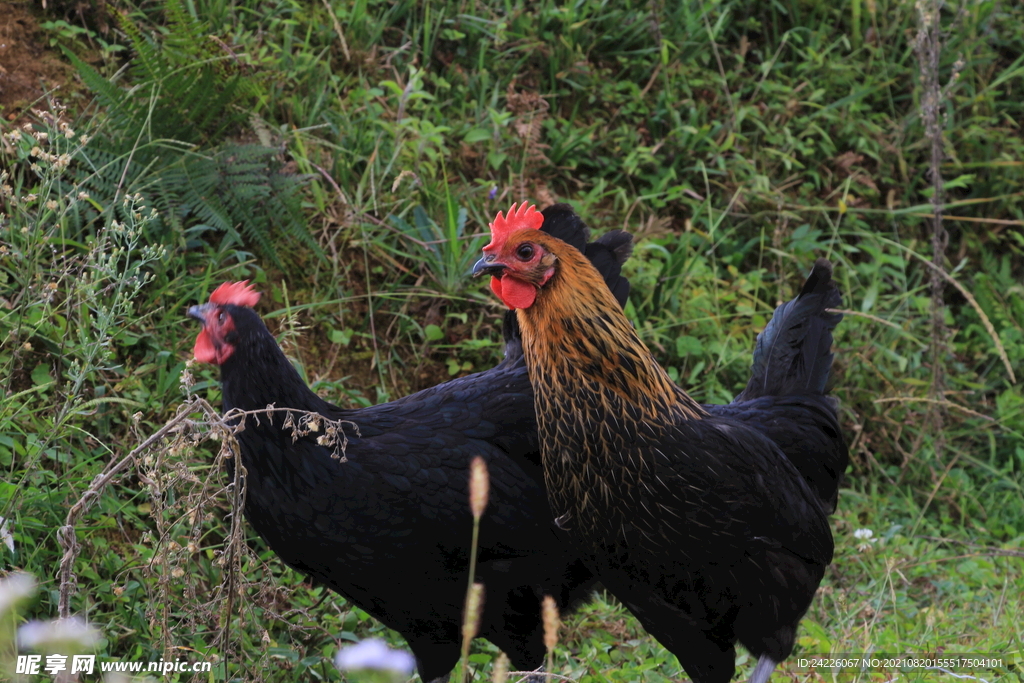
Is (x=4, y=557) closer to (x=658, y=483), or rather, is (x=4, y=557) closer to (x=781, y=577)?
(x=658, y=483)

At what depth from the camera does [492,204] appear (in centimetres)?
507

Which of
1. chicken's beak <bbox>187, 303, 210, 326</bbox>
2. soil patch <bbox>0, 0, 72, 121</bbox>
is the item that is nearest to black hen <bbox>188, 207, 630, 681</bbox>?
chicken's beak <bbox>187, 303, 210, 326</bbox>

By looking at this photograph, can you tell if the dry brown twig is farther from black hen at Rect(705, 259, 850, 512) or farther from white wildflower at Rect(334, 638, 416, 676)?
black hen at Rect(705, 259, 850, 512)

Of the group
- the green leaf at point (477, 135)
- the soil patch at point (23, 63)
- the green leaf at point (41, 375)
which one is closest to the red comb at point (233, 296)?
the green leaf at point (41, 375)

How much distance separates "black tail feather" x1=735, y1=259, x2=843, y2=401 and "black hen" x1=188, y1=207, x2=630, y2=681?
1046 mm

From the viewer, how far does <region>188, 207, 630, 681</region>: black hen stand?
9.13 feet

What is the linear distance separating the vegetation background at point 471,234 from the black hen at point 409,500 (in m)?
0.27

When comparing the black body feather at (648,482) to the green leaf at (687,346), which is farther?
the green leaf at (687,346)

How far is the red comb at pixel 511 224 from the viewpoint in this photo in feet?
9.36

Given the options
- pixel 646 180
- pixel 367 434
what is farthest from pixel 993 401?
pixel 367 434

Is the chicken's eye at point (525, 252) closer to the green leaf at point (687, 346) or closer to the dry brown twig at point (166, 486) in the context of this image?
the dry brown twig at point (166, 486)

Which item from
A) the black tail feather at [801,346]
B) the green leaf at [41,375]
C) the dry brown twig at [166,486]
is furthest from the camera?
the black tail feather at [801,346]

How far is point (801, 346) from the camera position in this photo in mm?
3684

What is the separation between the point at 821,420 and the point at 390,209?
2480mm
